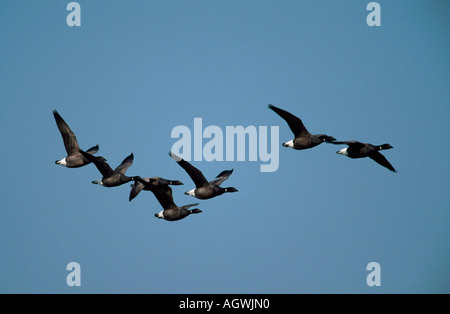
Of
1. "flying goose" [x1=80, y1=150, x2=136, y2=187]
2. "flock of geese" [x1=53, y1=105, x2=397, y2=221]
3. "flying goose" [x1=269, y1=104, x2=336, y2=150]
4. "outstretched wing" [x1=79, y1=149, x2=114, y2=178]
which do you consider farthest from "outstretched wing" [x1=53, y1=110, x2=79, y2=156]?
"flying goose" [x1=269, y1=104, x2=336, y2=150]

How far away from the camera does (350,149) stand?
94.6 feet

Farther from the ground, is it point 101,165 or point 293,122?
point 293,122

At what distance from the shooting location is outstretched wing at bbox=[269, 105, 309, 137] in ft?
90.9

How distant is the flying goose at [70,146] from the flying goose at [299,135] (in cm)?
678

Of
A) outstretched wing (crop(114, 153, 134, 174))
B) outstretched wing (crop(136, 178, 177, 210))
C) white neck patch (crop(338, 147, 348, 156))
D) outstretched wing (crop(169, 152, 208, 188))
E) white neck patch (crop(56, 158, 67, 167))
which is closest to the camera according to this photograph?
outstretched wing (crop(169, 152, 208, 188))

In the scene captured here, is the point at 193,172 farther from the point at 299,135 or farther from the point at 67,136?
the point at 67,136

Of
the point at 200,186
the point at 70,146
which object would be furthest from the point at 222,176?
the point at 70,146

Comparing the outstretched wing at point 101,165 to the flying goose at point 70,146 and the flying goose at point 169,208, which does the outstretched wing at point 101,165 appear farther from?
the flying goose at point 169,208

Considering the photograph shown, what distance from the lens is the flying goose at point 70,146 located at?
95.1 feet

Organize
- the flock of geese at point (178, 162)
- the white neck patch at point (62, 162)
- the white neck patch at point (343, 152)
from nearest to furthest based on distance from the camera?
the flock of geese at point (178, 162) < the white neck patch at point (343, 152) < the white neck patch at point (62, 162)

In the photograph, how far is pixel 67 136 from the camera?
2909cm

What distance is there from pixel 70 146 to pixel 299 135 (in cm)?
774

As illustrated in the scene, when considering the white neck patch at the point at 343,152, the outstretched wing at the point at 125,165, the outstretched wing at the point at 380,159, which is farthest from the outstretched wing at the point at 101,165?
the outstretched wing at the point at 380,159

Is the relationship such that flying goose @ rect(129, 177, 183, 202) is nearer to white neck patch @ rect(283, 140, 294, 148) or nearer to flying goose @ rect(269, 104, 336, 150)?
white neck patch @ rect(283, 140, 294, 148)
